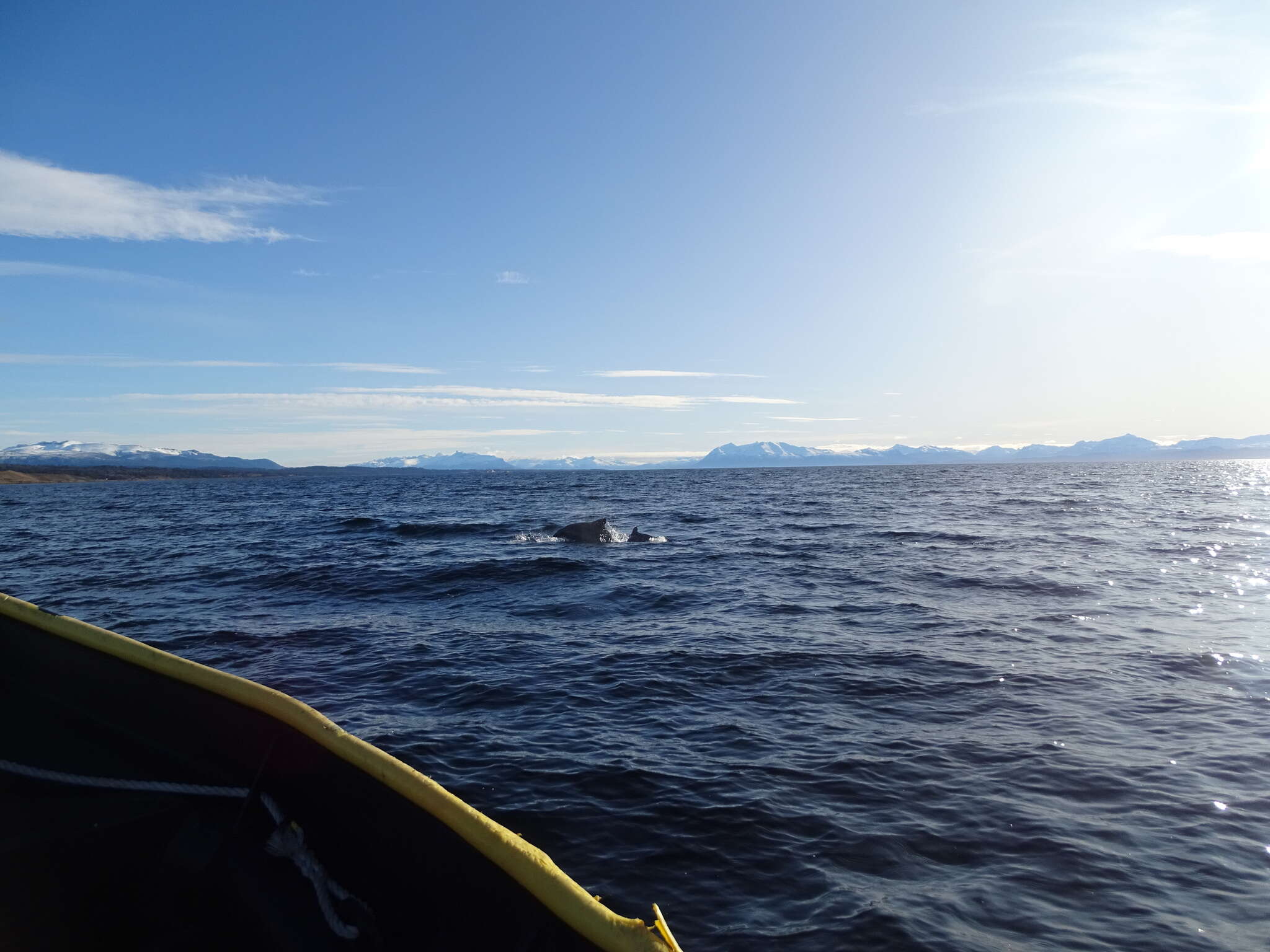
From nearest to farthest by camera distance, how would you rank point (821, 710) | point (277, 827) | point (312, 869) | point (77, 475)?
point (312, 869) → point (277, 827) → point (821, 710) → point (77, 475)

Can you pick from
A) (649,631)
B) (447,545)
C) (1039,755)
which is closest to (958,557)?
(649,631)

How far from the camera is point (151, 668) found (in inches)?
227

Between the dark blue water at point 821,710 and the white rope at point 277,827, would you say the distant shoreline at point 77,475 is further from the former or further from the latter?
the white rope at point 277,827

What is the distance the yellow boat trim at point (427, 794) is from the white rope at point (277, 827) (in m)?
0.75

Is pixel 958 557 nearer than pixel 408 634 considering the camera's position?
No

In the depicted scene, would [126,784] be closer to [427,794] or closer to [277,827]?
[277,827]

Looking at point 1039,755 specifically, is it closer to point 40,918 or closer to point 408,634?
point 40,918

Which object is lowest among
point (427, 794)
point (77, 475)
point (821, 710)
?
point (821, 710)

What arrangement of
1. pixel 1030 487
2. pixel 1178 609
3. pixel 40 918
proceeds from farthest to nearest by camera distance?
pixel 1030 487
pixel 1178 609
pixel 40 918

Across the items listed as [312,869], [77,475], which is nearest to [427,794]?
[312,869]

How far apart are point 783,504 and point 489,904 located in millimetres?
55054

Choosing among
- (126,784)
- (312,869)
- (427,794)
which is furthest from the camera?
(126,784)

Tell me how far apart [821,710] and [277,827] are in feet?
23.8

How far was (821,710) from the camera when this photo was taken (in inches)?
392
